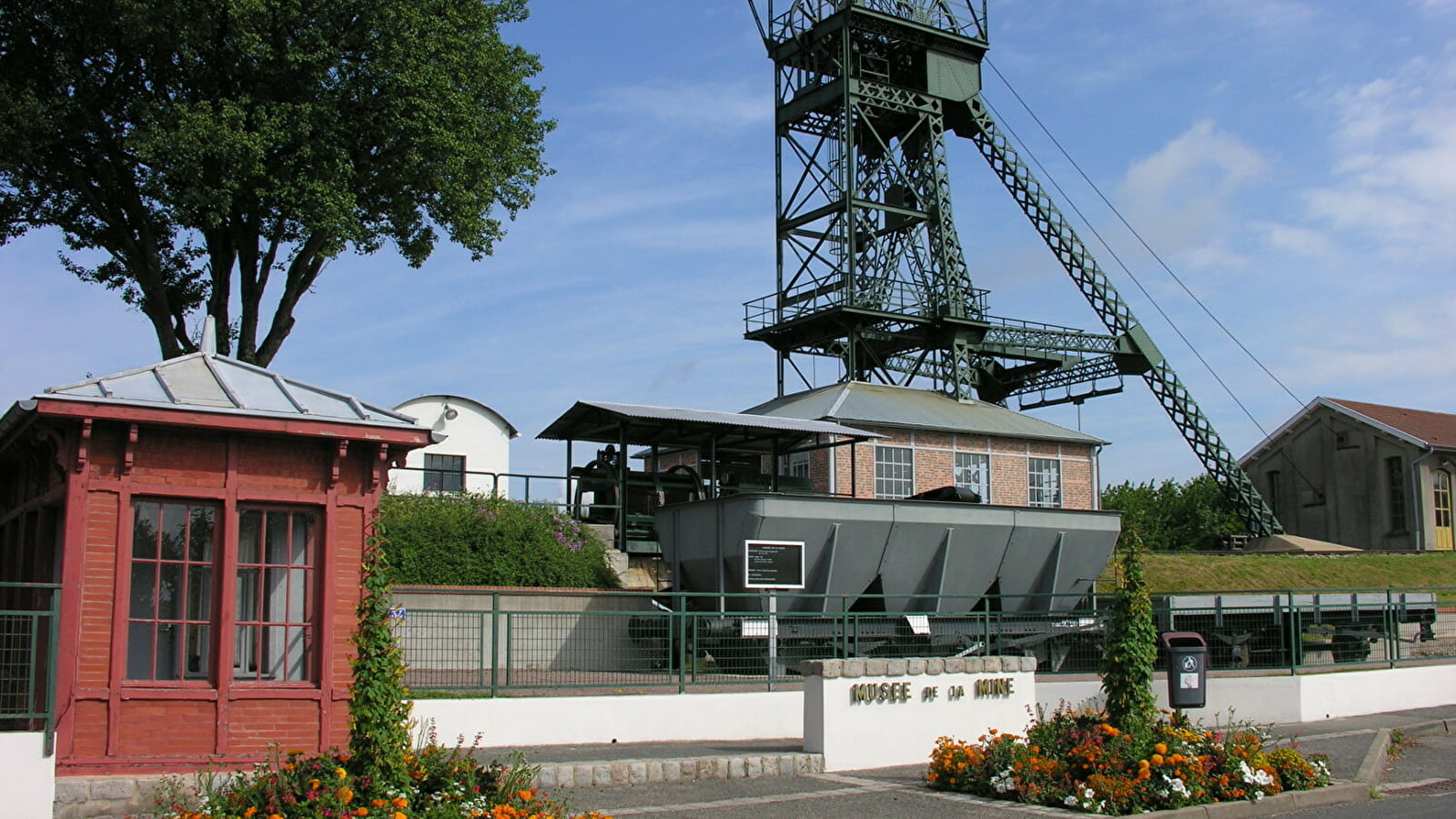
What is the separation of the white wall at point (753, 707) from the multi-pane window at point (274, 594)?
2.60 metres

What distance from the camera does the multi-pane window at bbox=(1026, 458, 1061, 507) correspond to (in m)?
38.2

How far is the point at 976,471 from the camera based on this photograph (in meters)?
36.8

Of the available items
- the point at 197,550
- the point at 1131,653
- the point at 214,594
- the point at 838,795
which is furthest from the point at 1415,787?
the point at 197,550

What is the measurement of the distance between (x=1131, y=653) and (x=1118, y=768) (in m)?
1.67

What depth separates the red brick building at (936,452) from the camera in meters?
34.5

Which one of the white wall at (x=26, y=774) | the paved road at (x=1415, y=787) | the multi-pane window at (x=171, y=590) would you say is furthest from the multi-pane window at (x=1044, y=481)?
the white wall at (x=26, y=774)

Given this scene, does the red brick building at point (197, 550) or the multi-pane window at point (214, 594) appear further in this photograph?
the multi-pane window at point (214, 594)

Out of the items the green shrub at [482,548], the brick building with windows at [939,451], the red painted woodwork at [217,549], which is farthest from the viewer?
the brick building with windows at [939,451]

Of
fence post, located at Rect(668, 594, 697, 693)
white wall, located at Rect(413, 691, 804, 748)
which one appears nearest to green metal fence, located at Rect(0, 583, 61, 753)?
white wall, located at Rect(413, 691, 804, 748)

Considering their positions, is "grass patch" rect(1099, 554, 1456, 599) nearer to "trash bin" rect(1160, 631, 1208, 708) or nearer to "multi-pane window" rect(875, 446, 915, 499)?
"multi-pane window" rect(875, 446, 915, 499)

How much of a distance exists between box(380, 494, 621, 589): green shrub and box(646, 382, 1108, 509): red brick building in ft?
30.1

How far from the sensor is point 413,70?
2636cm

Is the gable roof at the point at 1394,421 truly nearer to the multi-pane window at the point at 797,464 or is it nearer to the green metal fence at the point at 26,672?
the multi-pane window at the point at 797,464

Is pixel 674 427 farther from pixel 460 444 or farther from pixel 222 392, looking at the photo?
pixel 222 392
